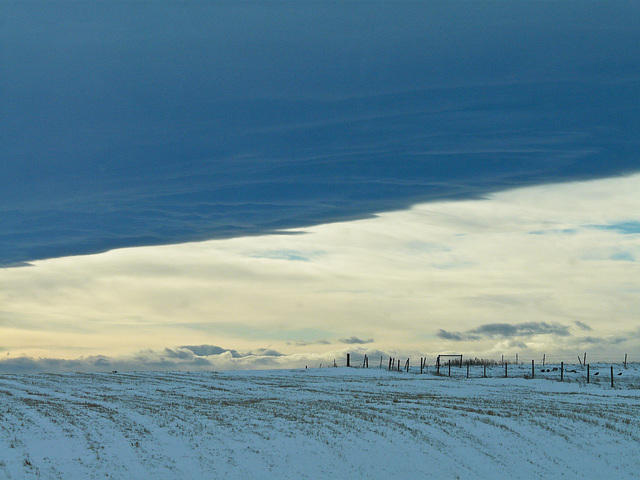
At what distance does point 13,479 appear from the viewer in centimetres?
1872

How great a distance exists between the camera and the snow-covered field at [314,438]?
2075cm

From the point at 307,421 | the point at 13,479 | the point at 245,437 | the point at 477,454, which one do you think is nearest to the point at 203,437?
the point at 245,437

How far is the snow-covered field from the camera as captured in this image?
2075 cm

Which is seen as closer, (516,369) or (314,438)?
(314,438)

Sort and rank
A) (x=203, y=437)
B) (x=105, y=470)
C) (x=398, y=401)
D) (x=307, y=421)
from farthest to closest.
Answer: (x=398, y=401) → (x=307, y=421) → (x=203, y=437) → (x=105, y=470)

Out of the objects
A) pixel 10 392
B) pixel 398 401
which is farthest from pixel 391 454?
pixel 10 392

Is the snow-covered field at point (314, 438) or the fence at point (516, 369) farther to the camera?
the fence at point (516, 369)

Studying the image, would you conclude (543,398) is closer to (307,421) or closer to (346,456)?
(307,421)

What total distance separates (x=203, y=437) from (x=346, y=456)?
5638mm

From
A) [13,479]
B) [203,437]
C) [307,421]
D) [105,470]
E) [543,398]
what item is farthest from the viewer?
[543,398]

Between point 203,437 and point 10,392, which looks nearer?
point 203,437

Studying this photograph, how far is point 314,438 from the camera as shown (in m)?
24.7

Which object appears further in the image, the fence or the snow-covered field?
the fence

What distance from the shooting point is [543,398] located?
1683 inches
